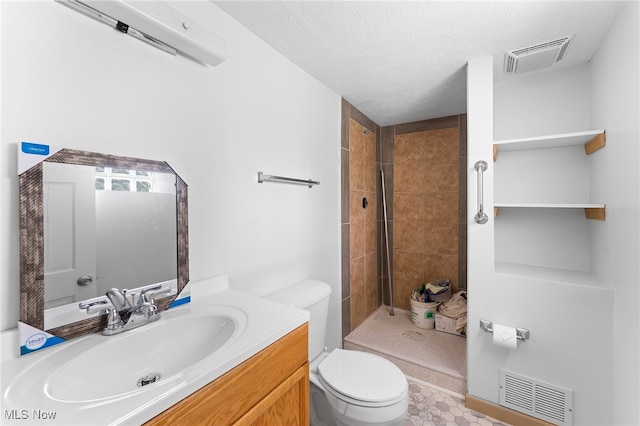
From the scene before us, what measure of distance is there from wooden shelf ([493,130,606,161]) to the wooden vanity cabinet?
5.17 feet

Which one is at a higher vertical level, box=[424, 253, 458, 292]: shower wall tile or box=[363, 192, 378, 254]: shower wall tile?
box=[363, 192, 378, 254]: shower wall tile

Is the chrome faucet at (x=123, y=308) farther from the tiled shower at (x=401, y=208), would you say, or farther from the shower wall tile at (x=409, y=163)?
the shower wall tile at (x=409, y=163)

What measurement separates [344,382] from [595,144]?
183 cm

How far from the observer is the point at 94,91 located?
0.88 m

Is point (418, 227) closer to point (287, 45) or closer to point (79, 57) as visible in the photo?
point (287, 45)

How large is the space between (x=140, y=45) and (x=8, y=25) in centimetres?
33

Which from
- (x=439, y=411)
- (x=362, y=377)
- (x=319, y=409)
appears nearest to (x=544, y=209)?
(x=439, y=411)

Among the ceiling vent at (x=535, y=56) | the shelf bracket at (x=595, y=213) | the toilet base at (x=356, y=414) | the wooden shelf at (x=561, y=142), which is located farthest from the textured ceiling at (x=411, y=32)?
the toilet base at (x=356, y=414)

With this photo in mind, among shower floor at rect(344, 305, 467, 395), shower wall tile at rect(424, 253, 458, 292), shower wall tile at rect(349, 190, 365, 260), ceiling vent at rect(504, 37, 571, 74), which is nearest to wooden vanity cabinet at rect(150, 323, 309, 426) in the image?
shower floor at rect(344, 305, 467, 395)

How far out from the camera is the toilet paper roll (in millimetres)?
1486

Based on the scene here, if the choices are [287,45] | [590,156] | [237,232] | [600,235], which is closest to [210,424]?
[237,232]

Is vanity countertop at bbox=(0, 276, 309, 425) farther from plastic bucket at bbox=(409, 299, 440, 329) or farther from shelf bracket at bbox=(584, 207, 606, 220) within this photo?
plastic bucket at bbox=(409, 299, 440, 329)

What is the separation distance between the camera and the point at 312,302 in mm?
1486

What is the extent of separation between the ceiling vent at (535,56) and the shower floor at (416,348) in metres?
1.95
